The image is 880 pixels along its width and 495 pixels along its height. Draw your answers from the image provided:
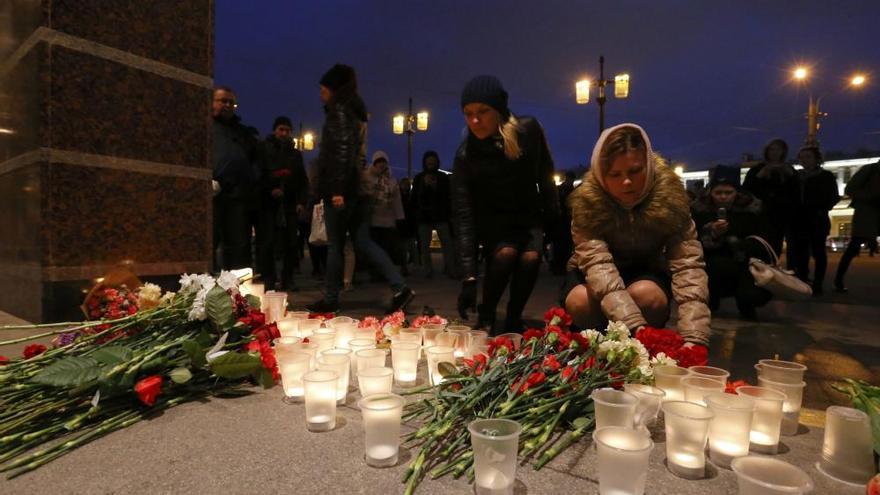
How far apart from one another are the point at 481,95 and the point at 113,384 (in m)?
2.52

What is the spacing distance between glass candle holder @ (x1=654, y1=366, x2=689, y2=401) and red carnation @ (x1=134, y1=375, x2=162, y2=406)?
5.76 ft

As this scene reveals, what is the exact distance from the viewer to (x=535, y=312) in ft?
15.8

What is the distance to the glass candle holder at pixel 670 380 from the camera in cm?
175

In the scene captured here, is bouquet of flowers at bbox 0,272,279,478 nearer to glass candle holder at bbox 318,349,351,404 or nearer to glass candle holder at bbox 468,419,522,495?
glass candle holder at bbox 318,349,351,404

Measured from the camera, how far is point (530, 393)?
5.21 feet

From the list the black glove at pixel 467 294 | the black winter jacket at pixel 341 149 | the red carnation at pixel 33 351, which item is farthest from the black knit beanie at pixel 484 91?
the red carnation at pixel 33 351

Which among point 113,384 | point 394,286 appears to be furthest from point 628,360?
point 394,286

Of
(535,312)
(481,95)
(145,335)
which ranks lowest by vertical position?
(535,312)

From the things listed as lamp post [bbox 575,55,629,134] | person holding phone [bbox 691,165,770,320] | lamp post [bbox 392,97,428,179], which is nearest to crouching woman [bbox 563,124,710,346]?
person holding phone [bbox 691,165,770,320]

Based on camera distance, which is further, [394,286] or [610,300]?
[394,286]

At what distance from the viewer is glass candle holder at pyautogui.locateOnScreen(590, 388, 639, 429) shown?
1.43m

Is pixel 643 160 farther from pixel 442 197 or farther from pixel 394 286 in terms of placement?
pixel 442 197

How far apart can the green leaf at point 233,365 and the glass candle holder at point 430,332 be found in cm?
84

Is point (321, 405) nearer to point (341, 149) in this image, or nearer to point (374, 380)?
point (374, 380)
